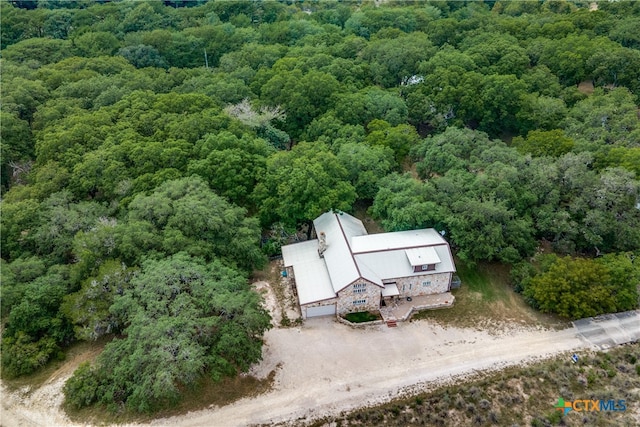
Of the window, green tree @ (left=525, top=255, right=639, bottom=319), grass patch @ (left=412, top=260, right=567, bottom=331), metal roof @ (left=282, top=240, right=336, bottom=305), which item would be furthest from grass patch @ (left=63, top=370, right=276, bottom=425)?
green tree @ (left=525, top=255, right=639, bottom=319)

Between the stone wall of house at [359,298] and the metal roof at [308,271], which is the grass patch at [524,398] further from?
the metal roof at [308,271]

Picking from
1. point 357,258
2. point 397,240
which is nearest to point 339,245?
point 357,258

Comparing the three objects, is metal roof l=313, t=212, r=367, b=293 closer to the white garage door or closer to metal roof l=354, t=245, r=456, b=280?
metal roof l=354, t=245, r=456, b=280

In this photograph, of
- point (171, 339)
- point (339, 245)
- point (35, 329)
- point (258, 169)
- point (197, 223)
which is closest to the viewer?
point (171, 339)

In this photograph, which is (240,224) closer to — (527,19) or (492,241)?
(492,241)

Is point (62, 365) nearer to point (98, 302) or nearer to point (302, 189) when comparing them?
point (98, 302)

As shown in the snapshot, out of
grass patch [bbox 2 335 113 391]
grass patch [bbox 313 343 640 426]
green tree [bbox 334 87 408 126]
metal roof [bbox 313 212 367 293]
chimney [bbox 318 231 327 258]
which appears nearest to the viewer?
grass patch [bbox 313 343 640 426]

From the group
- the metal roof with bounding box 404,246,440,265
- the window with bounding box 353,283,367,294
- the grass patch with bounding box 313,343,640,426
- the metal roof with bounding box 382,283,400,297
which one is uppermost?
the metal roof with bounding box 404,246,440,265
